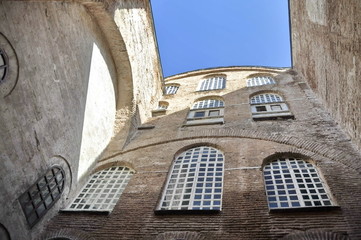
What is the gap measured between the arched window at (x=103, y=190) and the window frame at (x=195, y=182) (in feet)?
3.91

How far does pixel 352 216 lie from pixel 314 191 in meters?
1.03

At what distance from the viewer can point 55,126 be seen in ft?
22.5

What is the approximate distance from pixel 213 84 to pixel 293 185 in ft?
32.0

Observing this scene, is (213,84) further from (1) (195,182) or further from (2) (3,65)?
(2) (3,65)

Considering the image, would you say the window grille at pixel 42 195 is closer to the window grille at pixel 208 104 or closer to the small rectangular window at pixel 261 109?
the window grille at pixel 208 104

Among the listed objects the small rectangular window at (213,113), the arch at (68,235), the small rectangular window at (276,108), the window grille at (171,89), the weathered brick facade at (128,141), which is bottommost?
the window grille at (171,89)

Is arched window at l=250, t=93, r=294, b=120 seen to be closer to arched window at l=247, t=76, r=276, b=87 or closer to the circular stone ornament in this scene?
arched window at l=247, t=76, r=276, b=87

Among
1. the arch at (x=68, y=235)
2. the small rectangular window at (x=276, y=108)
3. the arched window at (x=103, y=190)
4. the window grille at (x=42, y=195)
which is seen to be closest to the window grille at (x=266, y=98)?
the small rectangular window at (x=276, y=108)

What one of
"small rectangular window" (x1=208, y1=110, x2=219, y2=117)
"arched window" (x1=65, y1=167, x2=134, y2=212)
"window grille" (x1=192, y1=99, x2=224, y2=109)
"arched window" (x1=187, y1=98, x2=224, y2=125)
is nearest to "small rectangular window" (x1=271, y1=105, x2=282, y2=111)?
"arched window" (x1=187, y1=98, x2=224, y2=125)

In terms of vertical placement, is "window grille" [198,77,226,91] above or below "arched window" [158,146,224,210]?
below

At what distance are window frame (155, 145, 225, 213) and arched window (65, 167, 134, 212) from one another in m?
1.19

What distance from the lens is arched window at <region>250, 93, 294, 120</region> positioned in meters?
9.52

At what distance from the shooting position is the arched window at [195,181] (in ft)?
20.8

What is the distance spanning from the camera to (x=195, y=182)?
7.04m
